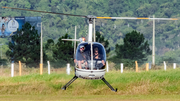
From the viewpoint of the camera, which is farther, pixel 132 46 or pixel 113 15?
pixel 113 15

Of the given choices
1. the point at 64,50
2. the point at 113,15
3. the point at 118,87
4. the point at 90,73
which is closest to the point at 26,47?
the point at 64,50

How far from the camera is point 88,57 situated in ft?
59.9

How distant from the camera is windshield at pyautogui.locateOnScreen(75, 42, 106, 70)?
18.2 meters

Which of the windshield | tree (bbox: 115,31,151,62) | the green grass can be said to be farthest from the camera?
tree (bbox: 115,31,151,62)

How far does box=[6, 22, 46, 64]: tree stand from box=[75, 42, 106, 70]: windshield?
34.9 metres

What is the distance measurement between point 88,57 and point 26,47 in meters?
36.1

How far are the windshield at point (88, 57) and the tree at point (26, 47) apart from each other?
3494 centimetres

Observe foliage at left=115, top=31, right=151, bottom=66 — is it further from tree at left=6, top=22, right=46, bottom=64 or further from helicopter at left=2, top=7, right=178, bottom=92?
helicopter at left=2, top=7, right=178, bottom=92

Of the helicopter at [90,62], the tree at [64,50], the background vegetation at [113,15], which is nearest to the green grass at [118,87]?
the helicopter at [90,62]

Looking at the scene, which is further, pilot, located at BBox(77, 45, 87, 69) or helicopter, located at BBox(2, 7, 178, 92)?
pilot, located at BBox(77, 45, 87, 69)

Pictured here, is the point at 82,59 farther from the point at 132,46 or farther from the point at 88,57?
the point at 132,46

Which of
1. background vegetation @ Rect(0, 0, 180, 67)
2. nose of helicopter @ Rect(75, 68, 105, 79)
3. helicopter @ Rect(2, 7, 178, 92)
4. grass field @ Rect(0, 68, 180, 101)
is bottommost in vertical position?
grass field @ Rect(0, 68, 180, 101)

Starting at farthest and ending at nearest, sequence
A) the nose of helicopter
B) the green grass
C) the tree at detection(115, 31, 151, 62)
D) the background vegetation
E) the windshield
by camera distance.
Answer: the background vegetation
the tree at detection(115, 31, 151, 62)
the green grass
the windshield
the nose of helicopter

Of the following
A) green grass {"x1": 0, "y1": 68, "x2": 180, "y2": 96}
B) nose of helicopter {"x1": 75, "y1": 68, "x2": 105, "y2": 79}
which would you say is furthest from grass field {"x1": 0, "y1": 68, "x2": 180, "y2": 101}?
nose of helicopter {"x1": 75, "y1": 68, "x2": 105, "y2": 79}
